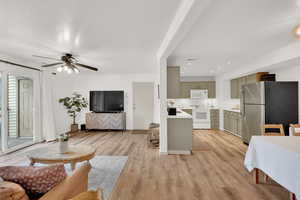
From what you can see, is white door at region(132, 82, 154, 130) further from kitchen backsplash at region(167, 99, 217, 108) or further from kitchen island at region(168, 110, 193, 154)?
kitchen island at region(168, 110, 193, 154)

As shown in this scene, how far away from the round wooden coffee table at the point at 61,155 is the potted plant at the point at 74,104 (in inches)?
143

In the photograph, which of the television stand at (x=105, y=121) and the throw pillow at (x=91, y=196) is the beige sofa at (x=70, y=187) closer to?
the throw pillow at (x=91, y=196)

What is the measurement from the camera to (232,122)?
581 cm

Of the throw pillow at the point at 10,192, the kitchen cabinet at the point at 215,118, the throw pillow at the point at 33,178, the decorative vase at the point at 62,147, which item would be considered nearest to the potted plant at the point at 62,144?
the decorative vase at the point at 62,147

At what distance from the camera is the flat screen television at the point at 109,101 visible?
265 inches

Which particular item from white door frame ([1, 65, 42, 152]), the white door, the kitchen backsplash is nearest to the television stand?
the white door

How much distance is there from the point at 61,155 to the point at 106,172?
32.6 inches

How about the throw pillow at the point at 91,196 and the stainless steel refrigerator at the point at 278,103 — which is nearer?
the throw pillow at the point at 91,196

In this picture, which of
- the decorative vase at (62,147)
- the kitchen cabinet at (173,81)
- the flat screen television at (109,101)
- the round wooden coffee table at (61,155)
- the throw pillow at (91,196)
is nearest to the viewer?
the throw pillow at (91,196)

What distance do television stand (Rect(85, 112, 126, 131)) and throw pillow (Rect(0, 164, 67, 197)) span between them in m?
5.34

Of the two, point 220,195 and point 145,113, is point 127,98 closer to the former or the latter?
point 145,113

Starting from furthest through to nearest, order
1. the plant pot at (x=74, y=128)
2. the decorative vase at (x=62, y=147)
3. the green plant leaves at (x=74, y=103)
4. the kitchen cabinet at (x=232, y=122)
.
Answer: the plant pot at (x=74, y=128)
the green plant leaves at (x=74, y=103)
the kitchen cabinet at (x=232, y=122)
the decorative vase at (x=62, y=147)

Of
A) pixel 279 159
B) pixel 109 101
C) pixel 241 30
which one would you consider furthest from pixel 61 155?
pixel 109 101

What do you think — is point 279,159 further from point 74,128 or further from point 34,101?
point 74,128
